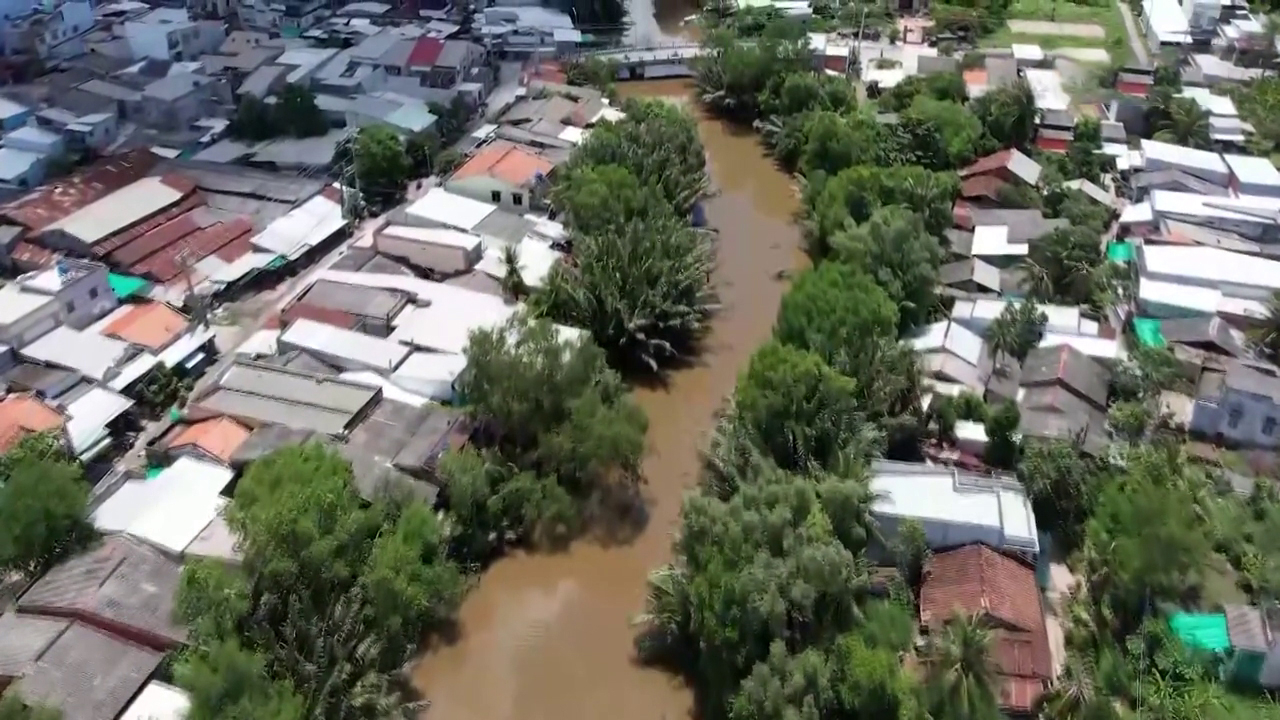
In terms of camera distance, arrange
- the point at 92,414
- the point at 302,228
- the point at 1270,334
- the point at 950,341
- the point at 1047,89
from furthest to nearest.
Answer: the point at 1047,89
the point at 302,228
the point at 1270,334
the point at 950,341
the point at 92,414

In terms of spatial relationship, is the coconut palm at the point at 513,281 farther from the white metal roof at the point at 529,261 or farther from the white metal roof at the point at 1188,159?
the white metal roof at the point at 1188,159

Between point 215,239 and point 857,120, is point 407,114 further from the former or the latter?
point 857,120

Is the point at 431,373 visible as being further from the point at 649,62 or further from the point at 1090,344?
the point at 649,62

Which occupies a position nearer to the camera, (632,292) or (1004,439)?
(1004,439)

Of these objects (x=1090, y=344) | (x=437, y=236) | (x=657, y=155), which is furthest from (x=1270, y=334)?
(x=437, y=236)

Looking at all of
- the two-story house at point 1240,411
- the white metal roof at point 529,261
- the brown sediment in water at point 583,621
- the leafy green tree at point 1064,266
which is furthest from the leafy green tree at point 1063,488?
the white metal roof at point 529,261

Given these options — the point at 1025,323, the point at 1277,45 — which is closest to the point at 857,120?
the point at 1025,323

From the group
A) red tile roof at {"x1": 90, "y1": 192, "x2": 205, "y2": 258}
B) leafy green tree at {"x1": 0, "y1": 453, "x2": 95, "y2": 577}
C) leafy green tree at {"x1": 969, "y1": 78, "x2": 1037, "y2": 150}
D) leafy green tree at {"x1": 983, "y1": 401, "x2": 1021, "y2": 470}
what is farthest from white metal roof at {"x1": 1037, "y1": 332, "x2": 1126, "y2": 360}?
red tile roof at {"x1": 90, "y1": 192, "x2": 205, "y2": 258}
